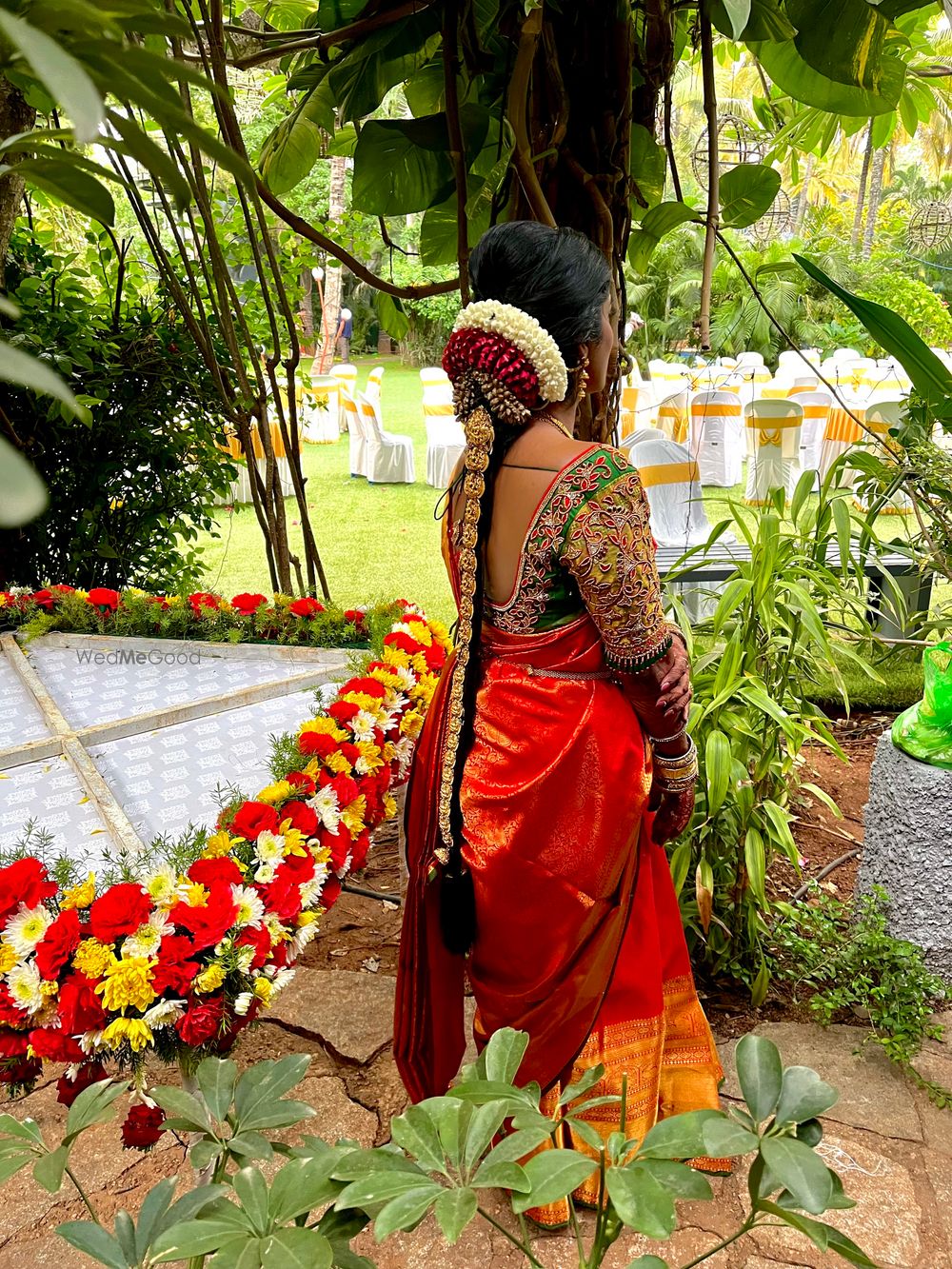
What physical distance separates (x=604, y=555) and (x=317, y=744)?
637mm

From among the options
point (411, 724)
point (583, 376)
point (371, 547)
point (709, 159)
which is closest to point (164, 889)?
point (411, 724)

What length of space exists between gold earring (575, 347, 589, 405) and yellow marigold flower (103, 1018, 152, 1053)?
42.7 inches

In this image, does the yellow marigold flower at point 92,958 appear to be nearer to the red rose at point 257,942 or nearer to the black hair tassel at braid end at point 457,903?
the red rose at point 257,942

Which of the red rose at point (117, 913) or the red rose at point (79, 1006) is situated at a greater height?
the red rose at point (117, 913)

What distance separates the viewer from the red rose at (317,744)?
172 centimetres

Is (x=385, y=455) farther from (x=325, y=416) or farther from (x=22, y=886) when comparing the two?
(x=22, y=886)

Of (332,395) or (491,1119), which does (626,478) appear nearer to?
(491,1119)

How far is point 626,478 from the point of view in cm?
143

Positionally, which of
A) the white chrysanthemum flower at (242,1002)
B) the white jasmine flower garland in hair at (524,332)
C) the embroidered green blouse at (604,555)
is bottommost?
the white chrysanthemum flower at (242,1002)

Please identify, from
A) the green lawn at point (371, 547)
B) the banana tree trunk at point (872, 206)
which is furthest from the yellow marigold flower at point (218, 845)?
the banana tree trunk at point (872, 206)

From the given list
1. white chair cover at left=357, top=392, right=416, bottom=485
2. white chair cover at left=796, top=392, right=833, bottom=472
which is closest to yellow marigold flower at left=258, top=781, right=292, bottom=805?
white chair cover at left=357, top=392, right=416, bottom=485

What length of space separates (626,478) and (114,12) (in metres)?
1.09

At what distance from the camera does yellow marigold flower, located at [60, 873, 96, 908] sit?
4.34ft

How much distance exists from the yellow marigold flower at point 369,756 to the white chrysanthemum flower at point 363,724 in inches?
0.6
